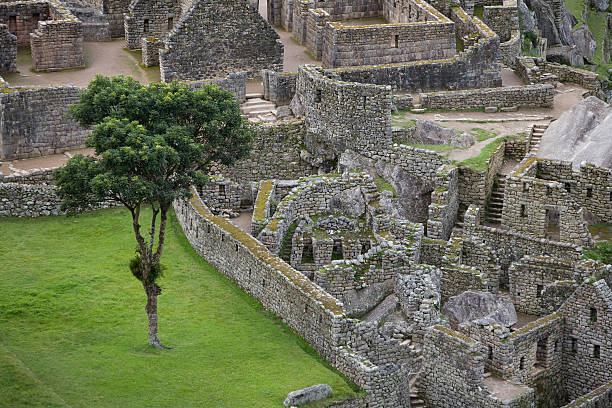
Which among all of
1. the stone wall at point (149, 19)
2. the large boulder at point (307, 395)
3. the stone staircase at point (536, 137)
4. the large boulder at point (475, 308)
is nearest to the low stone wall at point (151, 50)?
the stone wall at point (149, 19)

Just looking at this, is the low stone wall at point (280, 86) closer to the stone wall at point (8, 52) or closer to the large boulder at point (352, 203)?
the large boulder at point (352, 203)

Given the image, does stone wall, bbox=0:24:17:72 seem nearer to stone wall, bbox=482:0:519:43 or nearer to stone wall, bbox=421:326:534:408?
stone wall, bbox=482:0:519:43

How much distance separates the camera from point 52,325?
59906mm

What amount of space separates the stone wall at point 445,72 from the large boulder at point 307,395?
19067 millimetres

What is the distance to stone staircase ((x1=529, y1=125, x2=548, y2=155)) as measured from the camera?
7222cm

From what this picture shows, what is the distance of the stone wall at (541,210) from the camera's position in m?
68.1

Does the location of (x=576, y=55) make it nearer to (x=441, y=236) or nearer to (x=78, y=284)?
(x=441, y=236)

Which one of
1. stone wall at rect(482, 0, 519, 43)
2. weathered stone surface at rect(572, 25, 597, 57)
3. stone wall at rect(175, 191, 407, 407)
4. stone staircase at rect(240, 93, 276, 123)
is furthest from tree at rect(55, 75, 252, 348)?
weathered stone surface at rect(572, 25, 597, 57)

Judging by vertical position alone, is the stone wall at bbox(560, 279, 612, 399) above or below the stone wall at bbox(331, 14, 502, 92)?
below

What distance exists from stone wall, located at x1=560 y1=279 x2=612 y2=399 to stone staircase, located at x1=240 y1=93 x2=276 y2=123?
14985 mm

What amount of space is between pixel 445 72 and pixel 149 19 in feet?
40.8

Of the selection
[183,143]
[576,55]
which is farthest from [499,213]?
[576,55]

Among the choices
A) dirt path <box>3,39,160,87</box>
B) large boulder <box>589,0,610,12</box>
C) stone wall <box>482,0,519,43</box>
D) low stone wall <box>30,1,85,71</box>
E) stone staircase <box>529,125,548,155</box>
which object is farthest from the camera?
large boulder <box>589,0,610,12</box>

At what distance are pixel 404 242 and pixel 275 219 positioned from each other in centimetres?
472
